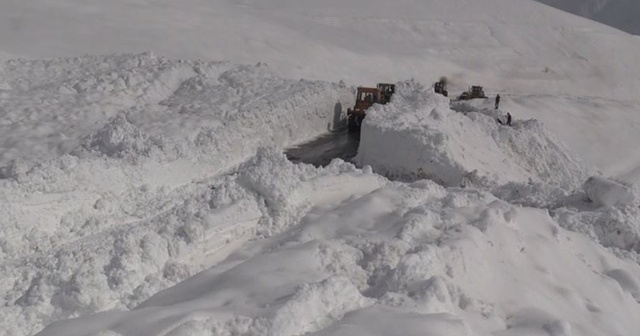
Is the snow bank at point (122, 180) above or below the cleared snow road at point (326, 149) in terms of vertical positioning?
above

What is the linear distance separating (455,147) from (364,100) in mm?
5235

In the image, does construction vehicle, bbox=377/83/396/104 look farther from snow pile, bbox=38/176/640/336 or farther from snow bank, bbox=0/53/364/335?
snow pile, bbox=38/176/640/336

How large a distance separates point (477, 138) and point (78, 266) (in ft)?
38.4

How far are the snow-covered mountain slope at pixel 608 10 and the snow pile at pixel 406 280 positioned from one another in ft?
238

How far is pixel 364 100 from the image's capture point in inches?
773

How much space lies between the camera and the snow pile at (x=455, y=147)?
1436cm

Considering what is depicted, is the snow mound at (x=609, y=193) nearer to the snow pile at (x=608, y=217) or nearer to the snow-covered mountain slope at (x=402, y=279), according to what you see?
the snow pile at (x=608, y=217)

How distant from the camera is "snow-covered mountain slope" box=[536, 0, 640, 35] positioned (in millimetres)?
73688

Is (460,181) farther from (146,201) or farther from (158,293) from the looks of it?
(158,293)

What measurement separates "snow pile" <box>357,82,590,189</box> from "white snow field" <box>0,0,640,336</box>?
0.05m

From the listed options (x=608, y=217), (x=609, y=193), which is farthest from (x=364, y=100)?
(x=608, y=217)

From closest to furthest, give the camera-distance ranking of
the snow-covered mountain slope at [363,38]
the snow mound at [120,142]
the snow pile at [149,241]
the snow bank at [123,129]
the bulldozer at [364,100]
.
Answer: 1. the snow pile at [149,241]
2. the snow bank at [123,129]
3. the snow mound at [120,142]
4. the bulldozer at [364,100]
5. the snow-covered mountain slope at [363,38]

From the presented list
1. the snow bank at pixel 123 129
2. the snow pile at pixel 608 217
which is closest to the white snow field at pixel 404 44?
the snow bank at pixel 123 129

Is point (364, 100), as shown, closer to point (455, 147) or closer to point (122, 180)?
point (455, 147)
